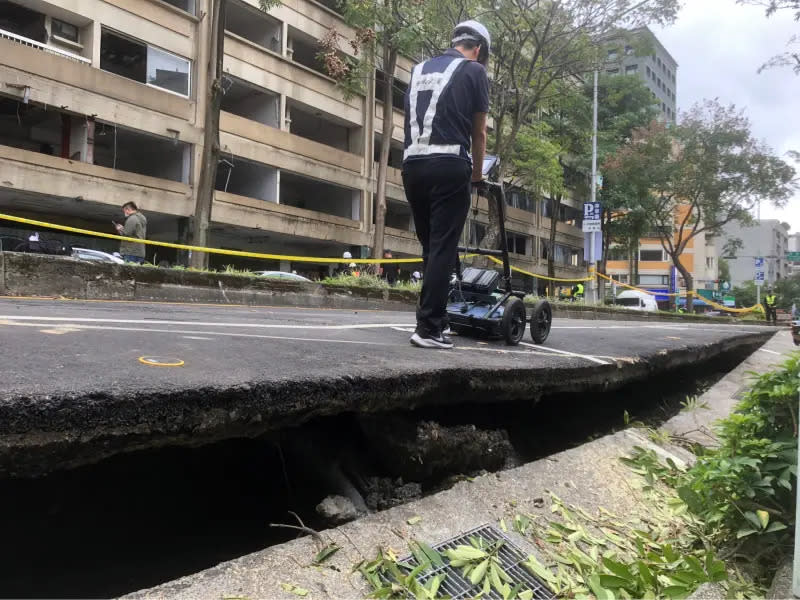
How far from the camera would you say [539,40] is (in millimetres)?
16359

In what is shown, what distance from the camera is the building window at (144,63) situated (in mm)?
19000

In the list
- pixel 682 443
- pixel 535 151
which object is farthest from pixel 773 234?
pixel 682 443

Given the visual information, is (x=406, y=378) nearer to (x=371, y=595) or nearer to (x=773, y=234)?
(x=371, y=595)

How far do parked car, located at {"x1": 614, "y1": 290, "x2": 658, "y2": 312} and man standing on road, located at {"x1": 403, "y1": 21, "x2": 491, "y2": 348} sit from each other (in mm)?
29438

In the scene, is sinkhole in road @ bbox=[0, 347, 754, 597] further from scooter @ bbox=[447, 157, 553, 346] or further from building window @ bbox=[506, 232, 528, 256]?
building window @ bbox=[506, 232, 528, 256]

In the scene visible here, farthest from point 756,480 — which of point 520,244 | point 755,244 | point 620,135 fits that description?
point 755,244

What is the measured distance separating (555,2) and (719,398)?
1388 centimetres

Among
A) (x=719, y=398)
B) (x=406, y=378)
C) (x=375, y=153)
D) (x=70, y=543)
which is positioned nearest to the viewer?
(x=70, y=543)

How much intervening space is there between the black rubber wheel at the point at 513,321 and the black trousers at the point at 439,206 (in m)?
0.76

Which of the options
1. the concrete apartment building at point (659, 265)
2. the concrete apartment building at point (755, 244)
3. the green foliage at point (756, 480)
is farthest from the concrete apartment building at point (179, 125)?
the concrete apartment building at point (755, 244)

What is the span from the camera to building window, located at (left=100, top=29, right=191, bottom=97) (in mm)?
19000

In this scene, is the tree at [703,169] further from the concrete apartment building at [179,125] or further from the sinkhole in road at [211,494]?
the sinkhole in road at [211,494]

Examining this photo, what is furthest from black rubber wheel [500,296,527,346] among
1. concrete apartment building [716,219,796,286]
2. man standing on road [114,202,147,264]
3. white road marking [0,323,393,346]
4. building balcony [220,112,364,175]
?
concrete apartment building [716,219,796,286]

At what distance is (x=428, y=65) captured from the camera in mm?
3555
